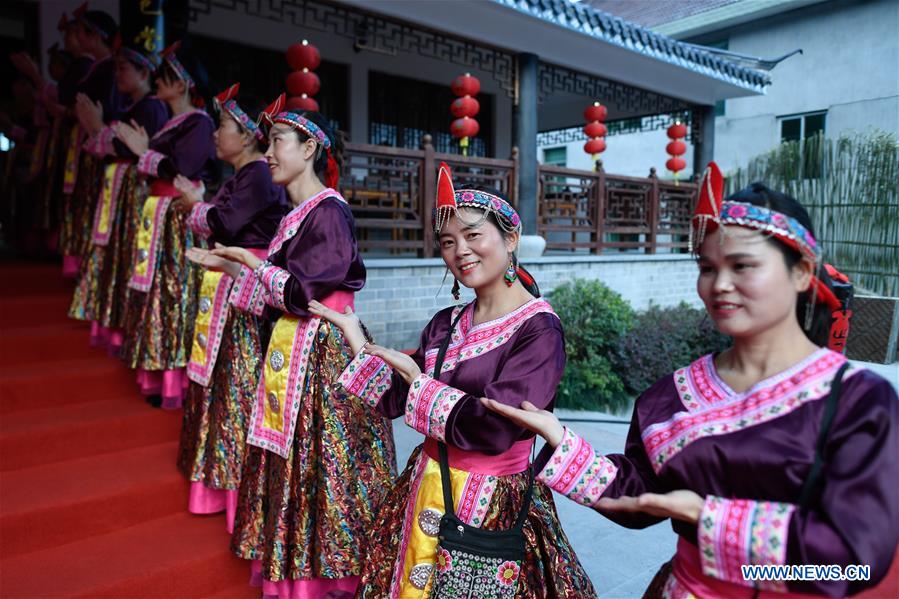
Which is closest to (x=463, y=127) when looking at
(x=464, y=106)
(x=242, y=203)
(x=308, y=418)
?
(x=464, y=106)

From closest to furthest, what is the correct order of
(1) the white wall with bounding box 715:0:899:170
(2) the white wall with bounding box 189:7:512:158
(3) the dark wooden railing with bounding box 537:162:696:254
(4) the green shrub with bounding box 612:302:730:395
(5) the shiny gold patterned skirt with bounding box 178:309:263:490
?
1. (5) the shiny gold patterned skirt with bounding box 178:309:263:490
2. (4) the green shrub with bounding box 612:302:730:395
3. (2) the white wall with bounding box 189:7:512:158
4. (3) the dark wooden railing with bounding box 537:162:696:254
5. (1) the white wall with bounding box 715:0:899:170

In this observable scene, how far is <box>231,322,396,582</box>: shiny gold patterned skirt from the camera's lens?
2.48 m

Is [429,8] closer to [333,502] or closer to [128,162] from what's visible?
[128,162]

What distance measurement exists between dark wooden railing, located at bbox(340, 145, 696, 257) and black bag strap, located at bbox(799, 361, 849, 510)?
516cm

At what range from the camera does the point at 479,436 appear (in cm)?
166

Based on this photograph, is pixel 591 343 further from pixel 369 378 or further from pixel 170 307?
pixel 369 378

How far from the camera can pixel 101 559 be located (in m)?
2.74

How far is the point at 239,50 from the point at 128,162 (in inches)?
166

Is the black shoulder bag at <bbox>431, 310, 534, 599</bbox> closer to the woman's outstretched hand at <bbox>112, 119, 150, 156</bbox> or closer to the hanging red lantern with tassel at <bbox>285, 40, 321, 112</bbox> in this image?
the woman's outstretched hand at <bbox>112, 119, 150, 156</bbox>

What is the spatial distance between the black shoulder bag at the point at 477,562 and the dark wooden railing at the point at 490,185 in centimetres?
463

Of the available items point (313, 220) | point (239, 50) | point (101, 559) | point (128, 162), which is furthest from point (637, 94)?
point (101, 559)

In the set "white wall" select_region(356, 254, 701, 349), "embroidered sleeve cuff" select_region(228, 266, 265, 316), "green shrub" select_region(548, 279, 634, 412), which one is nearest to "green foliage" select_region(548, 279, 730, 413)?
"green shrub" select_region(548, 279, 634, 412)

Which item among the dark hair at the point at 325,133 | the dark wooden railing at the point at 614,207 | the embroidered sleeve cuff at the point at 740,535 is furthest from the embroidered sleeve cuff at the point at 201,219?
the dark wooden railing at the point at 614,207

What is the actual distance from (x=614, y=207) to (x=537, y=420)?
853cm
